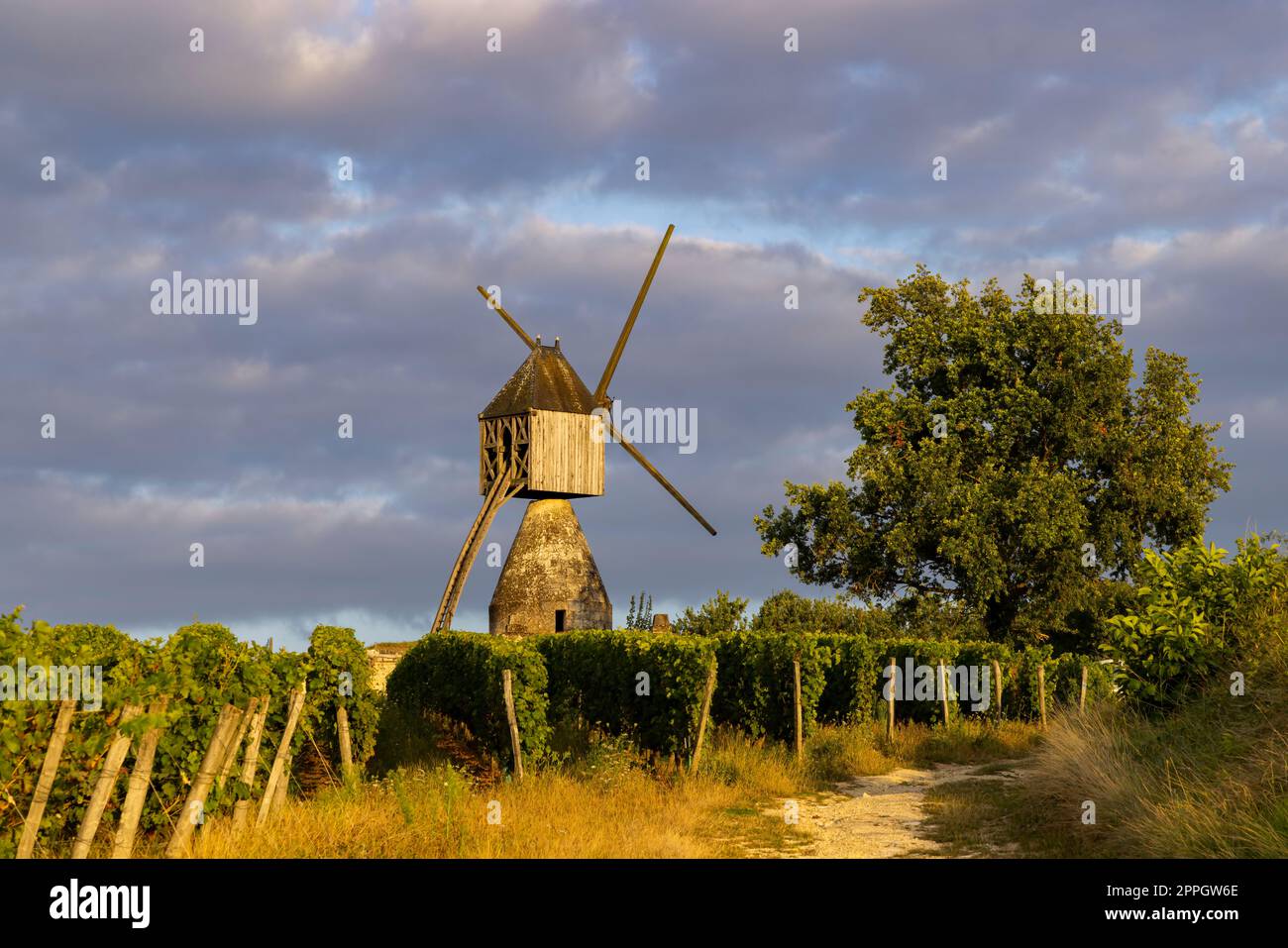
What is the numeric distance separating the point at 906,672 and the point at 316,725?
1655 centimetres

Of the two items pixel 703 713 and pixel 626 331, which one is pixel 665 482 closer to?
pixel 626 331

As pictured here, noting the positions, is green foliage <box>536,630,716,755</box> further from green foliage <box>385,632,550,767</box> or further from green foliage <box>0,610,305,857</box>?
green foliage <box>0,610,305,857</box>

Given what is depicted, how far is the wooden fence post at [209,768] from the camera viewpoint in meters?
11.1

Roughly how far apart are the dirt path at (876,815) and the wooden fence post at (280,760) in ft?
19.6

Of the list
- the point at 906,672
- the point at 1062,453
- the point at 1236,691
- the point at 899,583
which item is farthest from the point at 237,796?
the point at 1062,453

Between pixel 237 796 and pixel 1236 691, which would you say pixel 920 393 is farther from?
pixel 237 796

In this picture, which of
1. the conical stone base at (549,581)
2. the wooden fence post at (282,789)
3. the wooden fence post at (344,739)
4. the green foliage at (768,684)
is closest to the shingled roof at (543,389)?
the conical stone base at (549,581)

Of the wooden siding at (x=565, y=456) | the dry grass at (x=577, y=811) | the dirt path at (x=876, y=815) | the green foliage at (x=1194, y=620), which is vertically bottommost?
the dirt path at (x=876, y=815)

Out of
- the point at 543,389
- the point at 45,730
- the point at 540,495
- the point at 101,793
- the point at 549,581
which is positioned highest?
the point at 543,389

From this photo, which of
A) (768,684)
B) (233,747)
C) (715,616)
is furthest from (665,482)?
(233,747)

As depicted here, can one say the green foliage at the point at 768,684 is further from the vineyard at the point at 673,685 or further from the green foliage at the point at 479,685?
the green foliage at the point at 479,685

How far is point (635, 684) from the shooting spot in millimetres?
22625

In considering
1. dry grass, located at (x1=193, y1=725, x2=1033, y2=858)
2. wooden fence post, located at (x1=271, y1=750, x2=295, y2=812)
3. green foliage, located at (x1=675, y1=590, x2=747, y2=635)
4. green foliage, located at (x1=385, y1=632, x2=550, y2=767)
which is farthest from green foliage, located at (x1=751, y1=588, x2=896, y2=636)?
wooden fence post, located at (x1=271, y1=750, x2=295, y2=812)

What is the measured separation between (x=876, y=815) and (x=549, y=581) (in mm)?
22693
